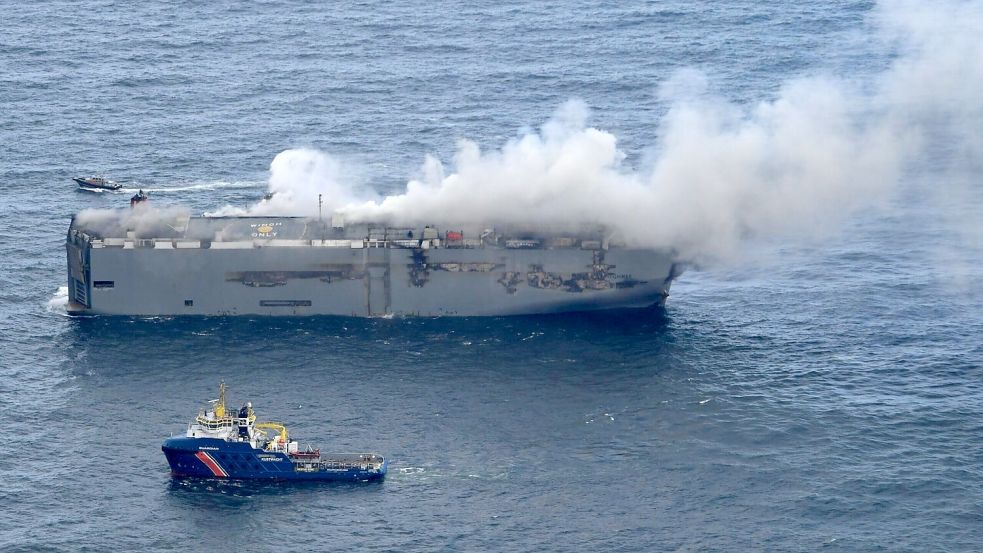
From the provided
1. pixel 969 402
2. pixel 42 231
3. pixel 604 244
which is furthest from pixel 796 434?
pixel 42 231

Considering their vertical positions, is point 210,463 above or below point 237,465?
above

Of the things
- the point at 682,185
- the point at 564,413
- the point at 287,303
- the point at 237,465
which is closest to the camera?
the point at 237,465

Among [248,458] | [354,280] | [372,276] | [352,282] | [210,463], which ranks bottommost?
[210,463]

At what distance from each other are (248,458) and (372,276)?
1450 inches

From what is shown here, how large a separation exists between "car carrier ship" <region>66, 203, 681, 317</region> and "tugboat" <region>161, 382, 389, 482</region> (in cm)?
3287

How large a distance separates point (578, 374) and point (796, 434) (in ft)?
71.2

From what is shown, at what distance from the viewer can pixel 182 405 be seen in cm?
15788

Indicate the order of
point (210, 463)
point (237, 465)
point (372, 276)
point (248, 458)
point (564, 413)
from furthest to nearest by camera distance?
point (372, 276) → point (564, 413) → point (237, 465) → point (248, 458) → point (210, 463)

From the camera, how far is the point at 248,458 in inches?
5758

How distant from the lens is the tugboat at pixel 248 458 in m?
145

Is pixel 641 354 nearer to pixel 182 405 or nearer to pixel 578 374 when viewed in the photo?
pixel 578 374

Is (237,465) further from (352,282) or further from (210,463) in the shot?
(352,282)

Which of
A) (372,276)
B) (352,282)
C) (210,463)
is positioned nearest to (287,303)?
(352,282)

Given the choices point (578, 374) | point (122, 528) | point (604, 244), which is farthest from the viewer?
point (604, 244)
